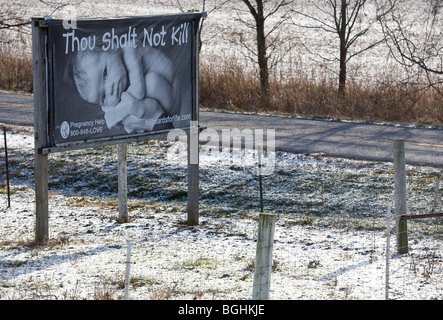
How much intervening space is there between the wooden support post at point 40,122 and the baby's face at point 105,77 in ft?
2.06

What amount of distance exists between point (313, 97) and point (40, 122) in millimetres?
12940

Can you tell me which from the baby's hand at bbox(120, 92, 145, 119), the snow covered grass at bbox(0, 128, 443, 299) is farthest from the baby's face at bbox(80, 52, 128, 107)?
the snow covered grass at bbox(0, 128, 443, 299)

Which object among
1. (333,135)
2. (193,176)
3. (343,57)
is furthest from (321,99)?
(193,176)

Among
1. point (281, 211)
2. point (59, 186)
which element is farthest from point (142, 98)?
point (59, 186)

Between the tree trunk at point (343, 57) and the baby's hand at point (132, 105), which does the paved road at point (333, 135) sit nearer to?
the tree trunk at point (343, 57)

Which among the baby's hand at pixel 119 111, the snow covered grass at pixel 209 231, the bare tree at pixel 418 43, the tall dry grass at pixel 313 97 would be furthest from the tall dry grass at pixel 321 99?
the baby's hand at pixel 119 111

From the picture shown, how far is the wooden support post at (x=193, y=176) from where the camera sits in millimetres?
10641

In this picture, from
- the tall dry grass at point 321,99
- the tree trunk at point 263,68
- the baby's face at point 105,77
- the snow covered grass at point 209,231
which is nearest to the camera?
the snow covered grass at point 209,231

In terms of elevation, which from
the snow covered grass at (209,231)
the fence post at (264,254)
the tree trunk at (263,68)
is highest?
the tree trunk at (263,68)

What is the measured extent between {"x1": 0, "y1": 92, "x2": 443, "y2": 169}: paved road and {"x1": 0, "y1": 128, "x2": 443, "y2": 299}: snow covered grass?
3.24 ft

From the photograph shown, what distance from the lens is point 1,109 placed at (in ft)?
63.7

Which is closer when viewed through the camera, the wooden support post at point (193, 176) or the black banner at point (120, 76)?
the black banner at point (120, 76)

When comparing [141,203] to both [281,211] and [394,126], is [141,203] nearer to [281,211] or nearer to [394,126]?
[281,211]
